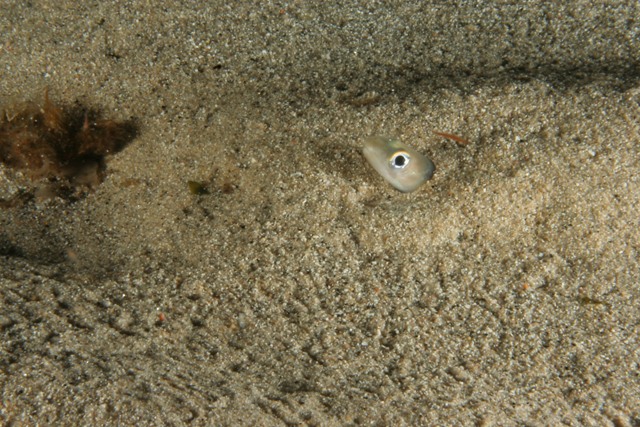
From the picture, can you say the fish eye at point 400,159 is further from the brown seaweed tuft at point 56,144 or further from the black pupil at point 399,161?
the brown seaweed tuft at point 56,144

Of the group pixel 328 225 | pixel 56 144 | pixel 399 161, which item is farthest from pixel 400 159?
pixel 56 144

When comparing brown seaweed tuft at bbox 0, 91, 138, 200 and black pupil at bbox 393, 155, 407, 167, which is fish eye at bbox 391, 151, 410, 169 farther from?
brown seaweed tuft at bbox 0, 91, 138, 200

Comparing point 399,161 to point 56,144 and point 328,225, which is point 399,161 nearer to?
point 328,225

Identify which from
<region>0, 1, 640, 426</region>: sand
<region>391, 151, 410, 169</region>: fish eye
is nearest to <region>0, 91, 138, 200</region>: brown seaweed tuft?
<region>0, 1, 640, 426</region>: sand

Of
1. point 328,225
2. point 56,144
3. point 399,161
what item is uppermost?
point 399,161

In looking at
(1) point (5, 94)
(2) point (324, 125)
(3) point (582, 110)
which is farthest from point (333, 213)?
(1) point (5, 94)
